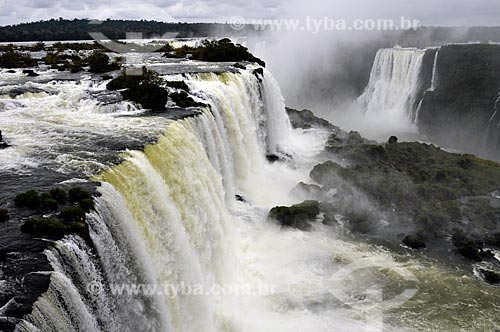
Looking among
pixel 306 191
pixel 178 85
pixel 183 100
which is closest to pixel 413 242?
pixel 306 191

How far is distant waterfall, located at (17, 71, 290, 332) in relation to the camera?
776 centimetres

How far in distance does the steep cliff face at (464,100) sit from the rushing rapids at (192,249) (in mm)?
24362

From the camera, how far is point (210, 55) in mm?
35344

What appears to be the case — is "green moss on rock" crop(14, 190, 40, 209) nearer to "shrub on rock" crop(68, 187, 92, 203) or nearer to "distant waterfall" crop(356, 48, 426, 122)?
"shrub on rock" crop(68, 187, 92, 203)

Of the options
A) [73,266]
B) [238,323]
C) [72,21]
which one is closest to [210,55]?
[238,323]

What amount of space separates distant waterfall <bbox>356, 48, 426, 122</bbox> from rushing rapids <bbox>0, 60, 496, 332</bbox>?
90.3 feet

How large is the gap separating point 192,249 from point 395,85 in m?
40.4

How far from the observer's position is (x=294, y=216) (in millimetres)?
19906

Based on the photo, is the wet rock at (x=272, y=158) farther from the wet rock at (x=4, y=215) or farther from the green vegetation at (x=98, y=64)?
the wet rock at (x=4, y=215)

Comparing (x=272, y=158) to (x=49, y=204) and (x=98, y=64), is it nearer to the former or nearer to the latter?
(x=98, y=64)

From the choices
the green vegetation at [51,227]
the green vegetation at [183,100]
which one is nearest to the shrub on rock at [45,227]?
the green vegetation at [51,227]

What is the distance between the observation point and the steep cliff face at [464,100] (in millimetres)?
39188

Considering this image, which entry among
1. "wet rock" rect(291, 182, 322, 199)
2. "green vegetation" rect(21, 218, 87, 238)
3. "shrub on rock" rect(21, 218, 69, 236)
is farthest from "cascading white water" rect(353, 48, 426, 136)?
"shrub on rock" rect(21, 218, 69, 236)

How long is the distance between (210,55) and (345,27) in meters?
34.8
